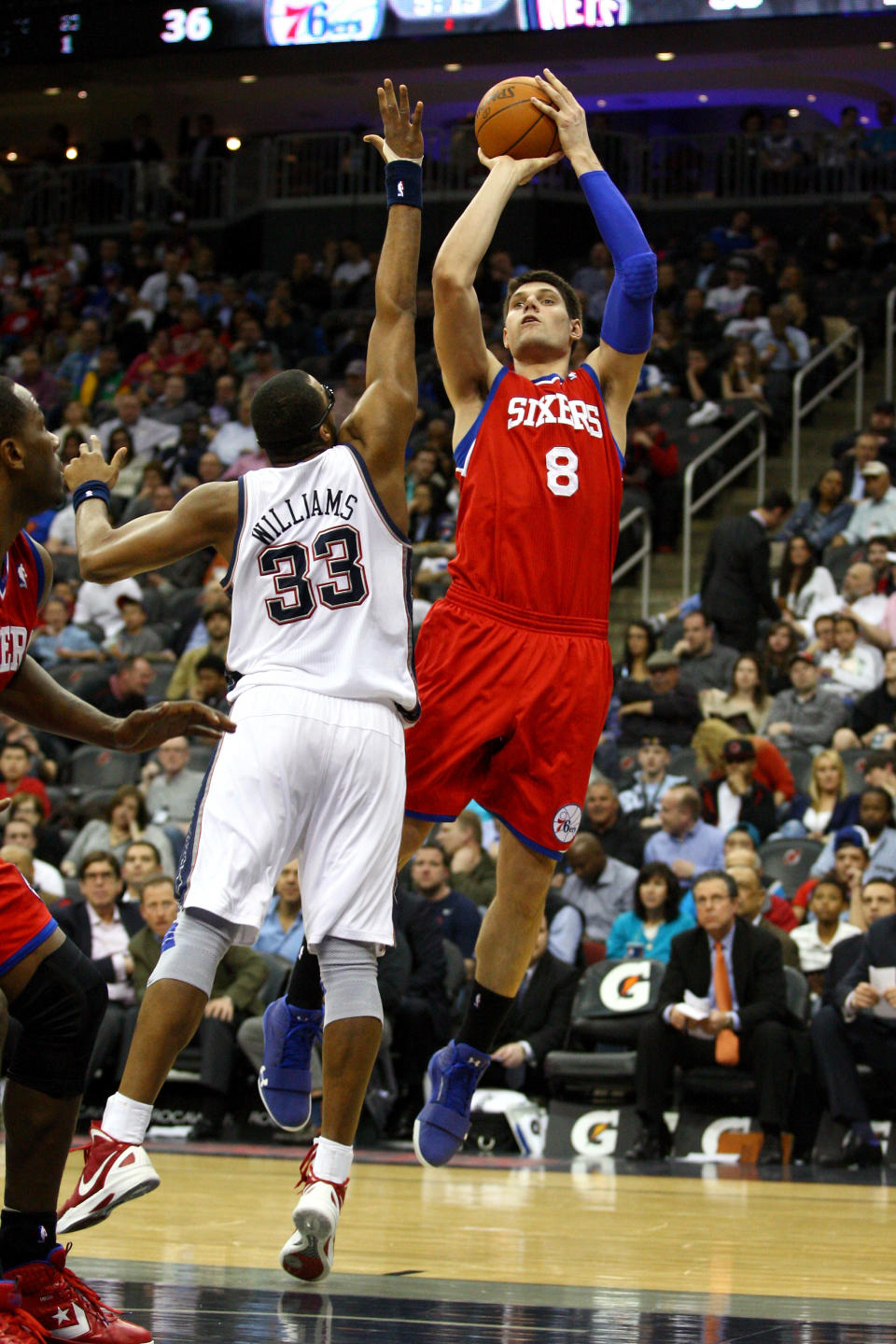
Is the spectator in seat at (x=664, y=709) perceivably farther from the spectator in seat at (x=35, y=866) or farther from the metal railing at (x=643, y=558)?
the spectator in seat at (x=35, y=866)

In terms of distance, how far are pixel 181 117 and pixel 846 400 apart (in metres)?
11.4

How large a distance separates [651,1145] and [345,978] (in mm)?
4648

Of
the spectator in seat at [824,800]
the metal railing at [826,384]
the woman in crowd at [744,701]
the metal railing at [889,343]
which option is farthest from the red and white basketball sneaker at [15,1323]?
the metal railing at [889,343]

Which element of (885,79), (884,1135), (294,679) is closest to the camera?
(294,679)

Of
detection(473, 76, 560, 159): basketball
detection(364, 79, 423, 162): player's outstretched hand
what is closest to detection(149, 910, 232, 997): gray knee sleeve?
detection(364, 79, 423, 162): player's outstretched hand

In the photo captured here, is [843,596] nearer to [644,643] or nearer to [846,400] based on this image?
[644,643]

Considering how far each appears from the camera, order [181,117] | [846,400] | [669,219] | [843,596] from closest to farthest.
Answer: [843,596] < [846,400] < [669,219] < [181,117]

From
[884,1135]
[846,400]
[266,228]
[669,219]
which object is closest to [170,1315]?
[884,1135]

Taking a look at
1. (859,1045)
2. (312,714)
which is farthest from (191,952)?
(859,1045)

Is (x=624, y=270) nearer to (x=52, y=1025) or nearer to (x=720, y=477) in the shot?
(x=52, y=1025)

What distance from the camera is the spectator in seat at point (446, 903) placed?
30.9 ft

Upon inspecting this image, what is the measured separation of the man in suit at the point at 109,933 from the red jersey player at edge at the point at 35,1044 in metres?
5.74

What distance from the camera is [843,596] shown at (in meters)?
11.8

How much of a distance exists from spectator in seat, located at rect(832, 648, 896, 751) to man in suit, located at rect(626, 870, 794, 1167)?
2323mm
